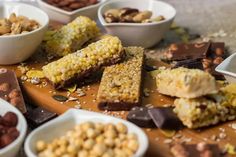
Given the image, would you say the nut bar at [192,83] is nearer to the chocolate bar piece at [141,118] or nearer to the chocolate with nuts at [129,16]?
the chocolate bar piece at [141,118]

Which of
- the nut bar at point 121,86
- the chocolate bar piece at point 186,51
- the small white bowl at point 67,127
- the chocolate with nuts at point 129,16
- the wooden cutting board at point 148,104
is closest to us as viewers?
the small white bowl at point 67,127

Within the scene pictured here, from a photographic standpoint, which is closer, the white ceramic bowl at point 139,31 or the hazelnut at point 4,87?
the hazelnut at point 4,87

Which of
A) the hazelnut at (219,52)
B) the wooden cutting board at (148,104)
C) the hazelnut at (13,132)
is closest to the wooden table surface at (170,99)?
the wooden cutting board at (148,104)

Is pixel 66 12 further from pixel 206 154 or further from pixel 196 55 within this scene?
pixel 206 154

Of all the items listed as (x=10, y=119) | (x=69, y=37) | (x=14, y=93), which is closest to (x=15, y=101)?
(x=14, y=93)

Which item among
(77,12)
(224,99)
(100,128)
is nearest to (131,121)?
(100,128)
